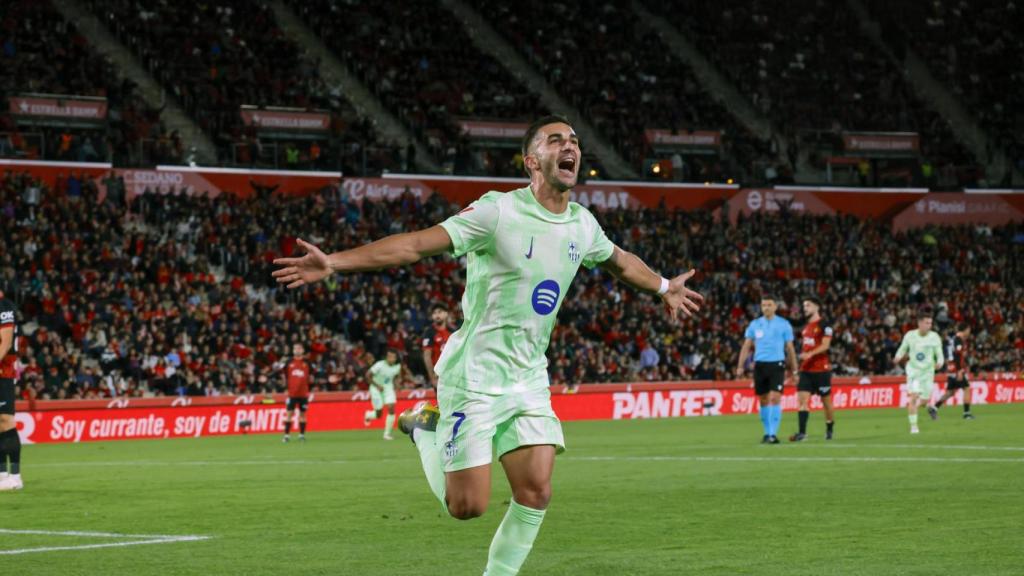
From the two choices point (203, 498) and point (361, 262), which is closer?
point (361, 262)

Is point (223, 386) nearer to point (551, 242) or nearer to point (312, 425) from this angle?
point (312, 425)

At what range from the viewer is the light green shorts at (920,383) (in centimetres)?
2842

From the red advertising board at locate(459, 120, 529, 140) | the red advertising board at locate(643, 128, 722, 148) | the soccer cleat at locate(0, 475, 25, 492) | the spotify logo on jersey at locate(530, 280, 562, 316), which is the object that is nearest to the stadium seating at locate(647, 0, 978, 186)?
the red advertising board at locate(643, 128, 722, 148)

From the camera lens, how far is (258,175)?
4481 centimetres

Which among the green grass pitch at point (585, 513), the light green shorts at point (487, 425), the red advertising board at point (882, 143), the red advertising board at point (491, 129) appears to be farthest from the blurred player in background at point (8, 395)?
the red advertising board at point (882, 143)

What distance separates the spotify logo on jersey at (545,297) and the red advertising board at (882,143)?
170 ft

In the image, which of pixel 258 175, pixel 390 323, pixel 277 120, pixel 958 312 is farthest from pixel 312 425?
pixel 958 312

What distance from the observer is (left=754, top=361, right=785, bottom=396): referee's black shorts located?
24.7 metres

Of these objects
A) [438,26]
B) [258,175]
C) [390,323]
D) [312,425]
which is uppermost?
[438,26]

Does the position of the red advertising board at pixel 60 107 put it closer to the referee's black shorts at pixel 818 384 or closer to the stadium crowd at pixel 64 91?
the stadium crowd at pixel 64 91

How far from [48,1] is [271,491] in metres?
34.5

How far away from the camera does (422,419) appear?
27.9 ft

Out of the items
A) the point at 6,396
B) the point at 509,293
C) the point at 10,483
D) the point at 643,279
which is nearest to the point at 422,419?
the point at 509,293

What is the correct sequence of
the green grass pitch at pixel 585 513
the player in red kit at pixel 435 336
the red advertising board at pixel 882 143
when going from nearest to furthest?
1. the green grass pitch at pixel 585 513
2. the player in red kit at pixel 435 336
3. the red advertising board at pixel 882 143
